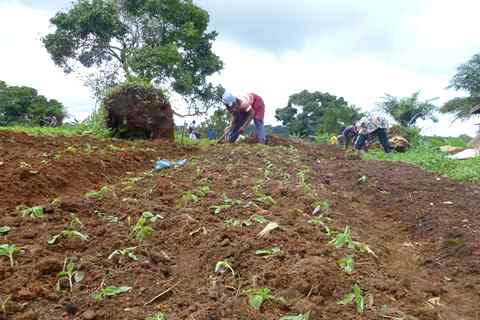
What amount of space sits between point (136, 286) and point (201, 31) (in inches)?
748

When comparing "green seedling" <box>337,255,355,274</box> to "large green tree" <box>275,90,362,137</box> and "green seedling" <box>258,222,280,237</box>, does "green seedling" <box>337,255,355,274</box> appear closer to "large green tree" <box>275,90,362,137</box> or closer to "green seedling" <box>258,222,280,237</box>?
"green seedling" <box>258,222,280,237</box>

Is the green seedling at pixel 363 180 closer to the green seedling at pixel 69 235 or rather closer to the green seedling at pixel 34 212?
the green seedling at pixel 34 212

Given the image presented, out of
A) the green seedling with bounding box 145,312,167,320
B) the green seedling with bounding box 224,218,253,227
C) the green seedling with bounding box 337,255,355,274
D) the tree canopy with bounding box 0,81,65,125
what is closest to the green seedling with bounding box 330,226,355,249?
the green seedling with bounding box 337,255,355,274

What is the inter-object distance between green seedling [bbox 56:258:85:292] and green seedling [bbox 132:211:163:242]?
0.54 m

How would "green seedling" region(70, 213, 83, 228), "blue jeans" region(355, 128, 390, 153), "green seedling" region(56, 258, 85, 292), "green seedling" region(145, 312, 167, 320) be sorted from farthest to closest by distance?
"blue jeans" region(355, 128, 390, 153) → "green seedling" region(70, 213, 83, 228) → "green seedling" region(56, 258, 85, 292) → "green seedling" region(145, 312, 167, 320)

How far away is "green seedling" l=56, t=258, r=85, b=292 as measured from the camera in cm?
224

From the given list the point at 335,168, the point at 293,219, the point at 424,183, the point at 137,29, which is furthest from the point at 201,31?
the point at 293,219

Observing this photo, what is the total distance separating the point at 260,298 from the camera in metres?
2.10

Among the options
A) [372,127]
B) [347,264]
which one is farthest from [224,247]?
[372,127]

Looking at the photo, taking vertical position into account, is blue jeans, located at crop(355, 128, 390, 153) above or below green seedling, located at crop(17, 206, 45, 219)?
above

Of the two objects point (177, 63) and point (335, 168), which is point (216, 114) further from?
point (335, 168)

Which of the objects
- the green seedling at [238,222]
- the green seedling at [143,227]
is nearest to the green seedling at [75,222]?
the green seedling at [143,227]

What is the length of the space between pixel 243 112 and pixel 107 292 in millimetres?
8930

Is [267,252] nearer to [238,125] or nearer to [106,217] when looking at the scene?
[106,217]
